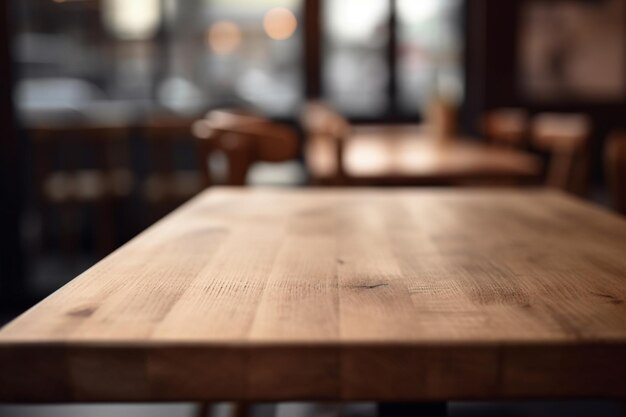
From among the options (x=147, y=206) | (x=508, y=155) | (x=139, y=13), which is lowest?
(x=147, y=206)

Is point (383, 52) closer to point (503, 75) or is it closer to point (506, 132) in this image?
point (503, 75)

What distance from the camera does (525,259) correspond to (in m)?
0.92

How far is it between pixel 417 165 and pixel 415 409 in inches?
61.1

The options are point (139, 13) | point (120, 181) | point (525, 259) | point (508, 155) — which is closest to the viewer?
point (525, 259)

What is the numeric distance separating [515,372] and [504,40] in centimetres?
613

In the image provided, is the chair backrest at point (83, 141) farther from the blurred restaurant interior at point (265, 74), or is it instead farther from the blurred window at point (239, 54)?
the blurred window at point (239, 54)

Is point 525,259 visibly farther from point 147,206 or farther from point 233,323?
point 147,206

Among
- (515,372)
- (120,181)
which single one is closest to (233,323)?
(515,372)

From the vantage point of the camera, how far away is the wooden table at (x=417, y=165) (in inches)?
89.1

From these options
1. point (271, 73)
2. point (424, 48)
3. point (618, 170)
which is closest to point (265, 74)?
point (271, 73)

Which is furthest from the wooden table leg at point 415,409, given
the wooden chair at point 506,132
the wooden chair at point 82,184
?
the wooden chair at point 82,184

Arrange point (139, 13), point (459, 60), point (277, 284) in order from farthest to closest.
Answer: point (459, 60) → point (139, 13) → point (277, 284)

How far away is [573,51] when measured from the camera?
265 inches

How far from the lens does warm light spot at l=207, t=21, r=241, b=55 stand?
6305 millimetres
